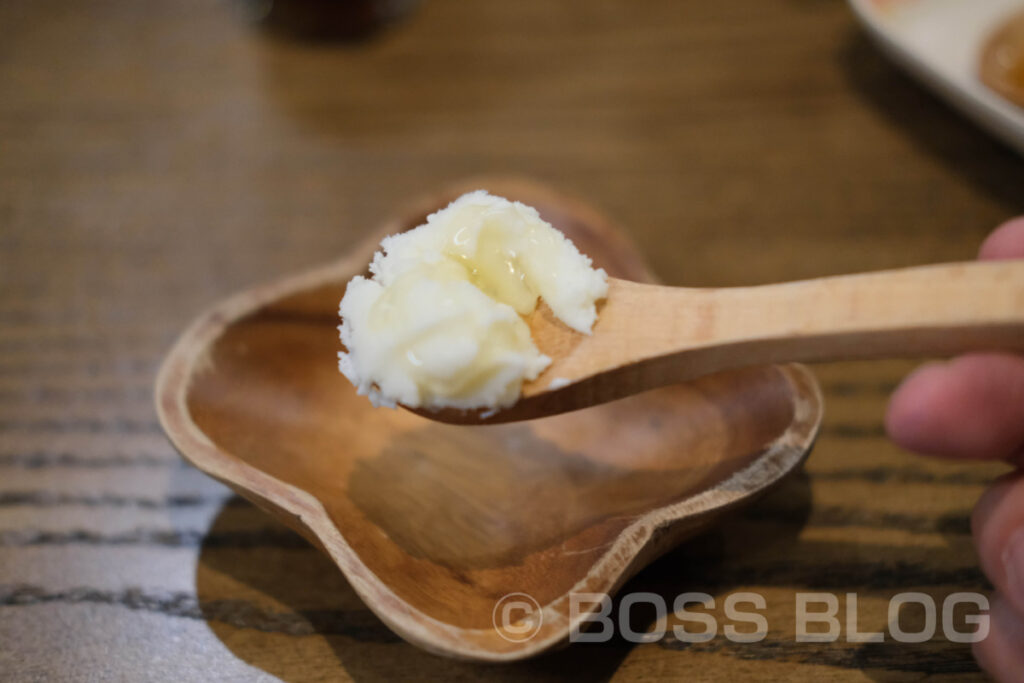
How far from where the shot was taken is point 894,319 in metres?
0.56

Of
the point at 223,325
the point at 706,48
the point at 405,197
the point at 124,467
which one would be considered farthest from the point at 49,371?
the point at 706,48

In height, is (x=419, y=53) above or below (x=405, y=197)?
above

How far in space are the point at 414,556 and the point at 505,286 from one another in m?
0.27

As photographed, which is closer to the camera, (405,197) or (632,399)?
(632,399)

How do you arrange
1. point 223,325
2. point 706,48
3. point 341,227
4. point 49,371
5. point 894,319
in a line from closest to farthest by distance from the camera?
1. point 894,319
2. point 223,325
3. point 49,371
4. point 341,227
5. point 706,48

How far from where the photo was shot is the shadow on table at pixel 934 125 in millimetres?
1136

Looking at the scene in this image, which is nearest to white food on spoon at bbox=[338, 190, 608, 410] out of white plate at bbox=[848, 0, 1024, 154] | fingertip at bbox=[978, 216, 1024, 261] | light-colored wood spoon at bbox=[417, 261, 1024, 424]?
light-colored wood spoon at bbox=[417, 261, 1024, 424]

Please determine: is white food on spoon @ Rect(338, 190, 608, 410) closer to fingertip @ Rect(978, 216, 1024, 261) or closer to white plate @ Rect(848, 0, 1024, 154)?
fingertip @ Rect(978, 216, 1024, 261)

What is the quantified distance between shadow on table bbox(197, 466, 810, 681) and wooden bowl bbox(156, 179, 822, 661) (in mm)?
74

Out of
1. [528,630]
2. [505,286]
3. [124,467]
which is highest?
[505,286]

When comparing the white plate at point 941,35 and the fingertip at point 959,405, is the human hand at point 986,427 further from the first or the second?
the white plate at point 941,35

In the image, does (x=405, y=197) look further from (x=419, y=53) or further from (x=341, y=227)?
(x=419, y=53)

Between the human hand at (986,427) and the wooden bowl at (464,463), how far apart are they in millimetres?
117

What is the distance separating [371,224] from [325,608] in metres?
0.62
